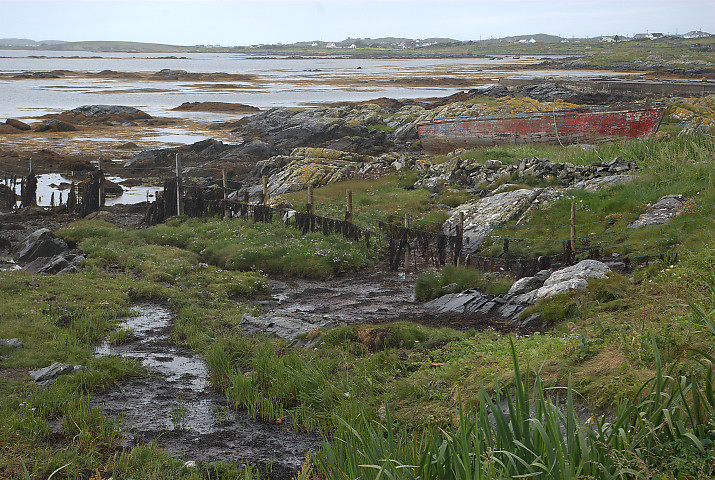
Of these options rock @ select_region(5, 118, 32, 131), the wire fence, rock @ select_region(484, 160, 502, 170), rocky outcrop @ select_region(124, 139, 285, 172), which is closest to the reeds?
the wire fence

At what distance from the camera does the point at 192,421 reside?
886 cm

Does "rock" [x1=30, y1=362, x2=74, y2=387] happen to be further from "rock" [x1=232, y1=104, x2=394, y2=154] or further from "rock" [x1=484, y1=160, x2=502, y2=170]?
"rock" [x1=232, y1=104, x2=394, y2=154]

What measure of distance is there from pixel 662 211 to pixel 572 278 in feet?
16.4

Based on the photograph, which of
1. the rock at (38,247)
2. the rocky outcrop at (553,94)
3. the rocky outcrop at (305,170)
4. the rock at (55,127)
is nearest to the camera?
the rock at (38,247)

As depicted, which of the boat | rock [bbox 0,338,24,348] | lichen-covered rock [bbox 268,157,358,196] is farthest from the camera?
lichen-covered rock [bbox 268,157,358,196]

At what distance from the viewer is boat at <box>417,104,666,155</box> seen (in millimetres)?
27422

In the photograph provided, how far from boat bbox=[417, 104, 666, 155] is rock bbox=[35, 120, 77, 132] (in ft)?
109

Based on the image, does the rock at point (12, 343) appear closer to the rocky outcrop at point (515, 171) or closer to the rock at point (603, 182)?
the rock at point (603, 182)

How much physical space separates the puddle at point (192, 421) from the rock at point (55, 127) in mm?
45715

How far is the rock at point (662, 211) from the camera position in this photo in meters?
14.8

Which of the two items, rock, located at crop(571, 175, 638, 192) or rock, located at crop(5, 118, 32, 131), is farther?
rock, located at crop(5, 118, 32, 131)

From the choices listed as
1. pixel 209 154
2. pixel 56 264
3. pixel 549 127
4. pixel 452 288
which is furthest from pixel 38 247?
pixel 209 154

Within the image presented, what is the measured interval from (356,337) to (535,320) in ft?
10.2

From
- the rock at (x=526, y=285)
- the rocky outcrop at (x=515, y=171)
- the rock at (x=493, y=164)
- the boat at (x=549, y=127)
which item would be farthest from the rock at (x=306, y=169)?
the rock at (x=526, y=285)
